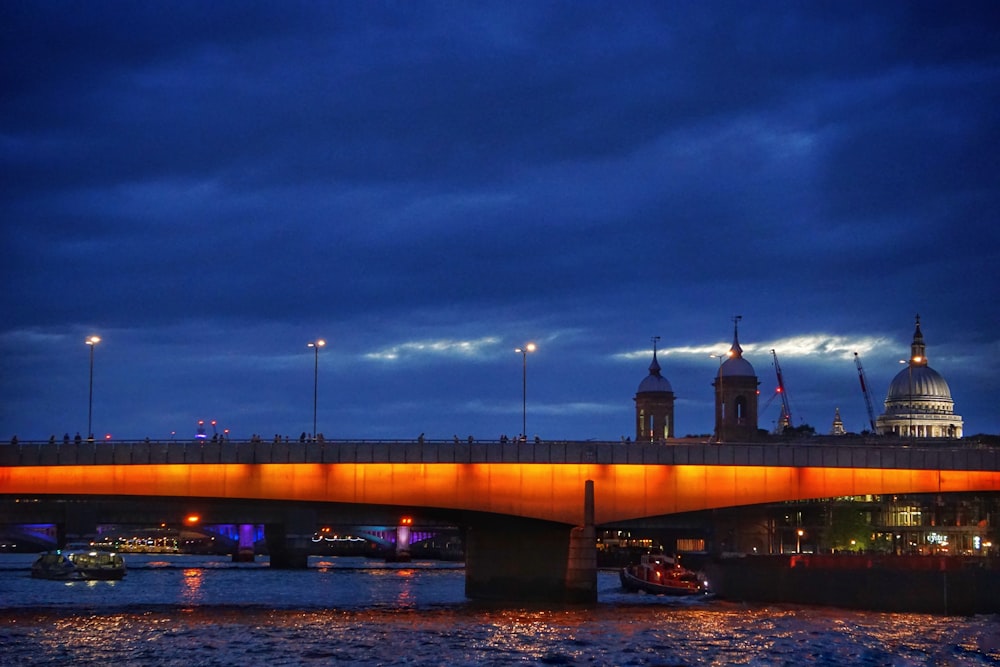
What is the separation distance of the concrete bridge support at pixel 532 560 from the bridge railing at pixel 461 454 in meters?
4.49

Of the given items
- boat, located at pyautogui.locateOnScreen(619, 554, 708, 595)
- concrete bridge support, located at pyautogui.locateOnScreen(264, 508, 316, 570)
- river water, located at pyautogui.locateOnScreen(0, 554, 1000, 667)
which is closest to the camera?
river water, located at pyautogui.locateOnScreen(0, 554, 1000, 667)

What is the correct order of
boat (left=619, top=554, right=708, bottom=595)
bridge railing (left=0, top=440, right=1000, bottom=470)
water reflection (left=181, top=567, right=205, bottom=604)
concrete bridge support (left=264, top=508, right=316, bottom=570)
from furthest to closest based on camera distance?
concrete bridge support (left=264, top=508, right=316, bottom=570) → boat (left=619, top=554, right=708, bottom=595) → water reflection (left=181, top=567, right=205, bottom=604) → bridge railing (left=0, top=440, right=1000, bottom=470)

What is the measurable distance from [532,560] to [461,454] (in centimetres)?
1229

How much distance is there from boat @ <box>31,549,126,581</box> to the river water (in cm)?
2688

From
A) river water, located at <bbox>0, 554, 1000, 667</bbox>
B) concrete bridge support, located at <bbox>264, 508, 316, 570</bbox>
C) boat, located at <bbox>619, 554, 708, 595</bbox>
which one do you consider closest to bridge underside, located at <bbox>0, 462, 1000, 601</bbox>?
river water, located at <bbox>0, 554, 1000, 667</bbox>

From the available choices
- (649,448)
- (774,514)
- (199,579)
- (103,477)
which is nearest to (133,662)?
(103,477)

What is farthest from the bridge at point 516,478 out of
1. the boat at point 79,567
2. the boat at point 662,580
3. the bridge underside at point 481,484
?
the boat at point 79,567

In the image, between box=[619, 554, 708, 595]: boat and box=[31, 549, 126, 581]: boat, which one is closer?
box=[619, 554, 708, 595]: boat

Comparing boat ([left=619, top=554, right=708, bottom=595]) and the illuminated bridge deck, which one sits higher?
the illuminated bridge deck

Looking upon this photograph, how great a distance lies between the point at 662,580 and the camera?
124250mm

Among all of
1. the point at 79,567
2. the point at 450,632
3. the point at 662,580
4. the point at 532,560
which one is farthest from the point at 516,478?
the point at 79,567

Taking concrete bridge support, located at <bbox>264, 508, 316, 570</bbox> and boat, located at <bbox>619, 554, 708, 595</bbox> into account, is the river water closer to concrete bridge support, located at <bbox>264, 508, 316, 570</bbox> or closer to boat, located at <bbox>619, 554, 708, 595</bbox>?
boat, located at <bbox>619, 554, 708, 595</bbox>

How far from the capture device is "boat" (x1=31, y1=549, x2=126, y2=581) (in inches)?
6014

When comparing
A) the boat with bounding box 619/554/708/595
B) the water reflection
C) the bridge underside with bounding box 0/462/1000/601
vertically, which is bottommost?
the water reflection
